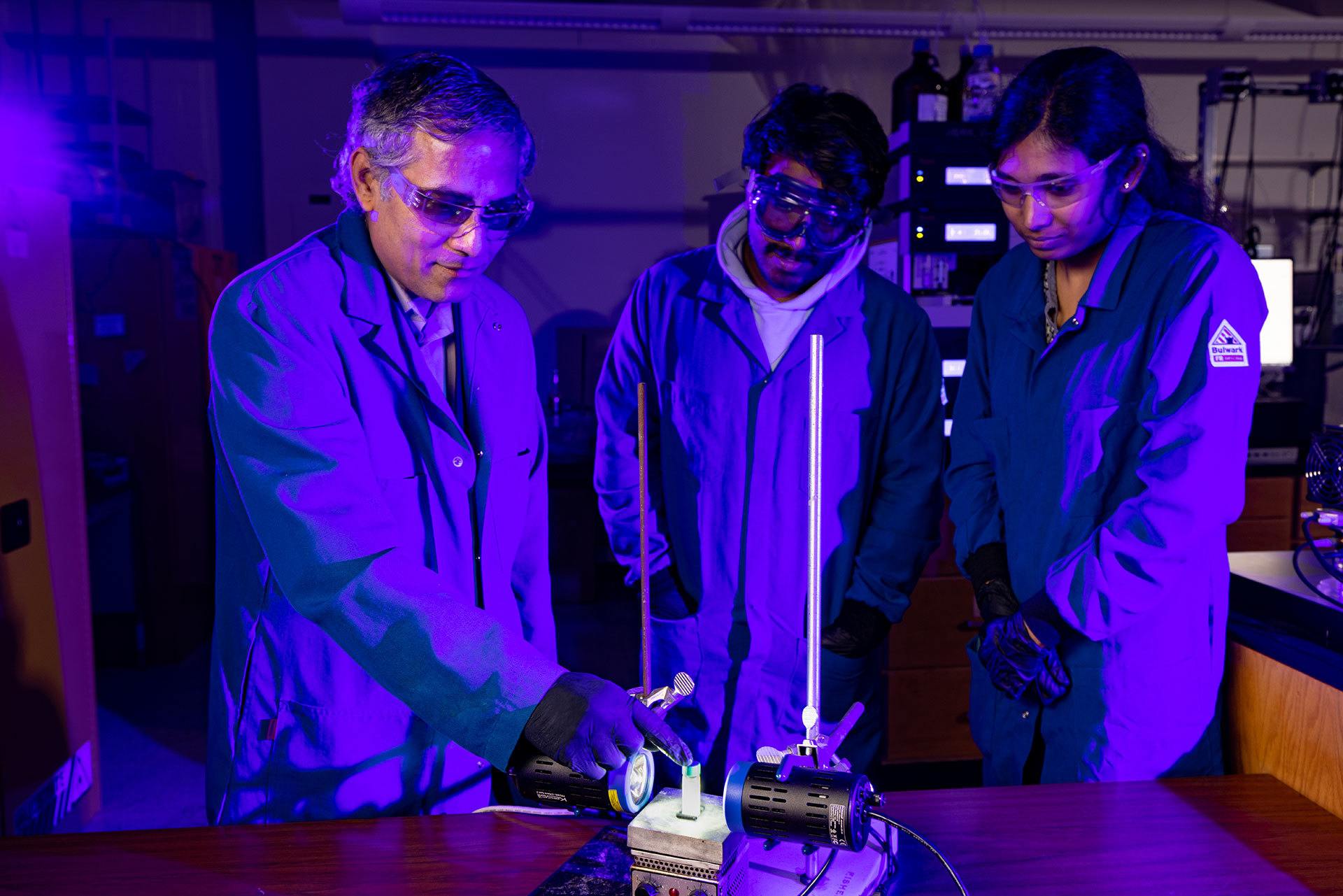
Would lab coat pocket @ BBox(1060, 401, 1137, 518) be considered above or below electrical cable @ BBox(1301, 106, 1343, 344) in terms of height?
below

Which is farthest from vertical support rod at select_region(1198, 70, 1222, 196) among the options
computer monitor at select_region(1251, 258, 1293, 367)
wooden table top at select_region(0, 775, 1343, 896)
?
wooden table top at select_region(0, 775, 1343, 896)

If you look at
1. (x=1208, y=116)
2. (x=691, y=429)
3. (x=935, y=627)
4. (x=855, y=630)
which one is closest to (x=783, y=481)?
(x=691, y=429)

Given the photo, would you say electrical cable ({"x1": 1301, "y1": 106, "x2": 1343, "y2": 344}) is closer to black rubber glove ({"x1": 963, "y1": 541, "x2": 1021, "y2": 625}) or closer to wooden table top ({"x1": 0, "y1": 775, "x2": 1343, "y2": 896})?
black rubber glove ({"x1": 963, "y1": 541, "x2": 1021, "y2": 625})

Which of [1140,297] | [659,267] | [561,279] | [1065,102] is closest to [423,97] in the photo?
[659,267]

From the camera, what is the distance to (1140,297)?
1.44 m

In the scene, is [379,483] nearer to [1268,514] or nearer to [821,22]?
[1268,514]

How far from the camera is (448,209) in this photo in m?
1.19

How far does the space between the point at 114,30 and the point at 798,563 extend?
213 inches

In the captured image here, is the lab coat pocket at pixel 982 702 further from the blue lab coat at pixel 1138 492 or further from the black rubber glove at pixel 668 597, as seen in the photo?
the black rubber glove at pixel 668 597

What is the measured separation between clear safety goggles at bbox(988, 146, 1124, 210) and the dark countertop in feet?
2.12

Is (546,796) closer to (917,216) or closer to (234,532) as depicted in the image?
(234,532)

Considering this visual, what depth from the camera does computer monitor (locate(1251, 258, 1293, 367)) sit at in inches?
158

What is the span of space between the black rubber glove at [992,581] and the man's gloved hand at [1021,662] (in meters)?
0.05

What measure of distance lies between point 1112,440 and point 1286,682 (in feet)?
1.31
